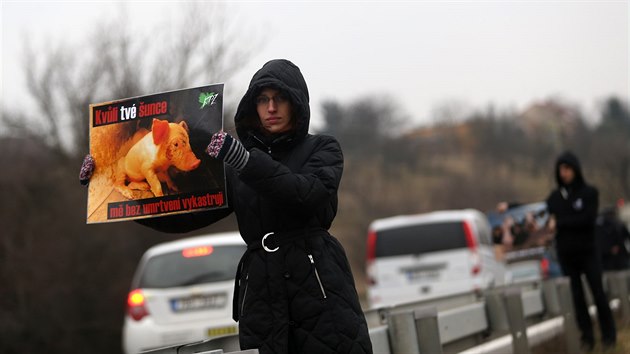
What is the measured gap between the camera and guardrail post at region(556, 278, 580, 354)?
10.3m

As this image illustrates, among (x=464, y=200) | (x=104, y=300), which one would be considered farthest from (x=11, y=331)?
(x=464, y=200)

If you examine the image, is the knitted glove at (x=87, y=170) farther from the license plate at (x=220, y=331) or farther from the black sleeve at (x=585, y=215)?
the license plate at (x=220, y=331)

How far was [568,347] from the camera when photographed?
10.4 m

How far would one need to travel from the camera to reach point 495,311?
9055 millimetres

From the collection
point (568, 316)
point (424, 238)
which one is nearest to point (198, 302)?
point (568, 316)

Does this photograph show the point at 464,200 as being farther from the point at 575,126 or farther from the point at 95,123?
the point at 95,123

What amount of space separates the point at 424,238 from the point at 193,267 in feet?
24.0

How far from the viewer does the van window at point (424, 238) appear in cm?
1970

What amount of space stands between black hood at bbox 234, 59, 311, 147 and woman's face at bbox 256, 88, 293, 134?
1.1 inches

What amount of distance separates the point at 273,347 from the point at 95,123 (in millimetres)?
1410

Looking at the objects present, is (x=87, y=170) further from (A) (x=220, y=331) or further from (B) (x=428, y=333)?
(A) (x=220, y=331)

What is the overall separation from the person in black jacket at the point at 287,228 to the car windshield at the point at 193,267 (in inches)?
332

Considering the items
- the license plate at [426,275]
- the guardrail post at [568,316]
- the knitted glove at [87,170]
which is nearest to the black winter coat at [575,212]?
the guardrail post at [568,316]

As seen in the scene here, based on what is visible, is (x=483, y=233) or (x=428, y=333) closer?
(x=428, y=333)
